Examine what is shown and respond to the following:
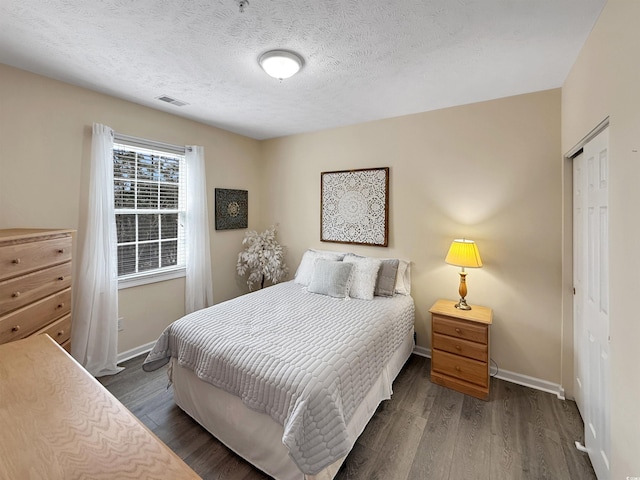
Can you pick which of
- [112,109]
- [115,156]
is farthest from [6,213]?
[112,109]

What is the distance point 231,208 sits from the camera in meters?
3.90

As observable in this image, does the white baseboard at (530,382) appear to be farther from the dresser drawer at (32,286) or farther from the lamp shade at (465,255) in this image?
the dresser drawer at (32,286)

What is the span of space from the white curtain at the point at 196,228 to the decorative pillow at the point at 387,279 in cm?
209

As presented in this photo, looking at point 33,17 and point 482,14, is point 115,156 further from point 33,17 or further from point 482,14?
point 482,14

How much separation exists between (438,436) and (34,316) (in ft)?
9.36

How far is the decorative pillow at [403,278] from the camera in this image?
3.03m

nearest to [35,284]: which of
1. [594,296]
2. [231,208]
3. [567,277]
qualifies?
[231,208]

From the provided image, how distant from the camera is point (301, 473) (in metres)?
1.51

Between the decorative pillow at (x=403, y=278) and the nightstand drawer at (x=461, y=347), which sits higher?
the decorative pillow at (x=403, y=278)

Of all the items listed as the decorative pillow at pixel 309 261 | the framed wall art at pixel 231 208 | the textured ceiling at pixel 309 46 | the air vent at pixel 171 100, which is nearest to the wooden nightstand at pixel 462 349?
the decorative pillow at pixel 309 261

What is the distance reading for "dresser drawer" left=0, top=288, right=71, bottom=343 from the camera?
172 centimetres

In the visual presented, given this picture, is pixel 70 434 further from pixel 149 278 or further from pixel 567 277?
pixel 567 277

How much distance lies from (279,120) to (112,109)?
5.38 feet

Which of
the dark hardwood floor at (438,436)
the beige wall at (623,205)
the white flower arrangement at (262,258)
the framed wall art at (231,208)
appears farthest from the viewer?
the white flower arrangement at (262,258)
